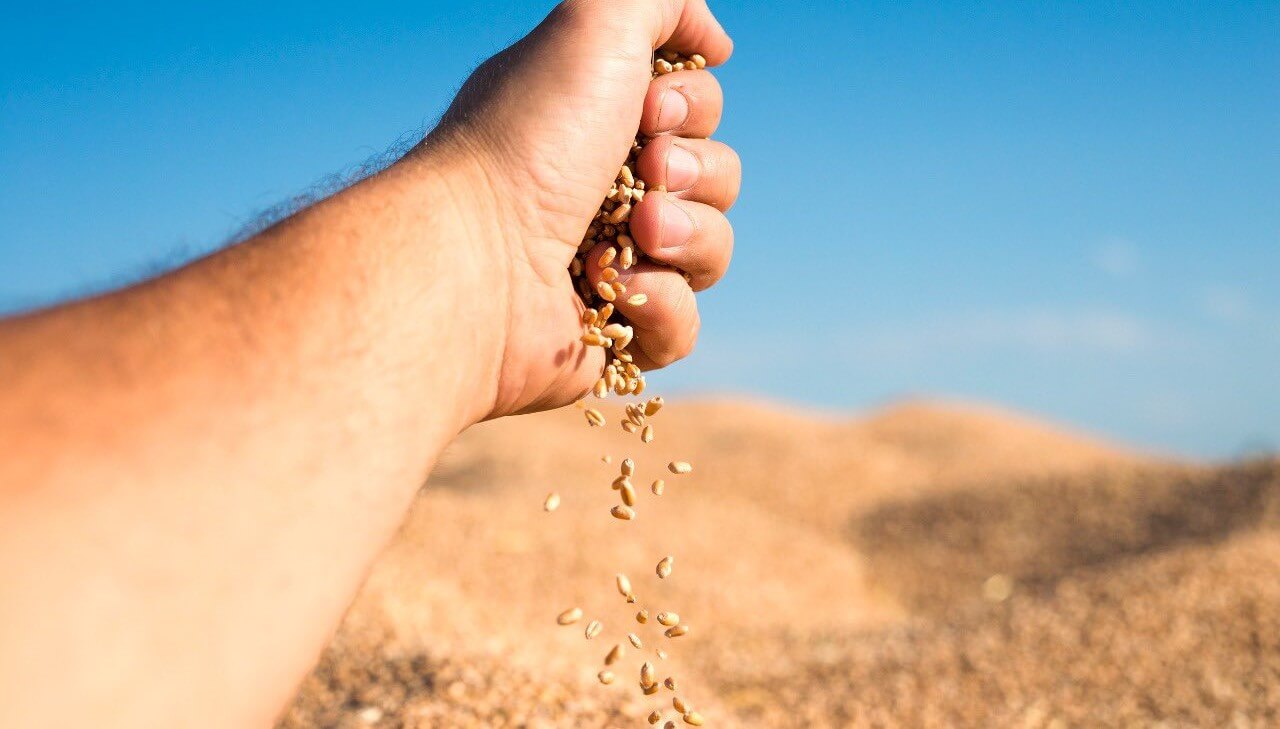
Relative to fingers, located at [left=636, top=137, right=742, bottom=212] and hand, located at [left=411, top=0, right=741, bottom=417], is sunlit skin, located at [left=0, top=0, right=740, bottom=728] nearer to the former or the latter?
hand, located at [left=411, top=0, right=741, bottom=417]

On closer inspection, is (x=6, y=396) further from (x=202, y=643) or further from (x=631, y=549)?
(x=631, y=549)

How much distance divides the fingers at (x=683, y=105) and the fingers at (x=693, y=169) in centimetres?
3

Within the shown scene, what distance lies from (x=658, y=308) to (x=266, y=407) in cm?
104

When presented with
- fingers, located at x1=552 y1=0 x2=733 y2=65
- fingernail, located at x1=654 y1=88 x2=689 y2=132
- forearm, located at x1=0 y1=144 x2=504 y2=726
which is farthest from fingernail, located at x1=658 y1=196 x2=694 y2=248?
forearm, located at x1=0 y1=144 x2=504 y2=726

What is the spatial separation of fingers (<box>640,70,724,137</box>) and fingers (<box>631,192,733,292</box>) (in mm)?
165

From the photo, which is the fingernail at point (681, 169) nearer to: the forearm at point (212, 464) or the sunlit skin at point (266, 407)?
the sunlit skin at point (266, 407)

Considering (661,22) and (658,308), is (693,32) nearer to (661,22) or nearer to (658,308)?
(661,22)

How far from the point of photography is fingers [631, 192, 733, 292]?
1.99 m

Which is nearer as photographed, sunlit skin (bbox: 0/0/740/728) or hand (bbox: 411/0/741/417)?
sunlit skin (bbox: 0/0/740/728)

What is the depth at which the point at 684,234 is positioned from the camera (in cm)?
204

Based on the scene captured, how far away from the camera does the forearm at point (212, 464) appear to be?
996mm

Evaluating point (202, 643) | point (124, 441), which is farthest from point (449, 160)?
point (202, 643)

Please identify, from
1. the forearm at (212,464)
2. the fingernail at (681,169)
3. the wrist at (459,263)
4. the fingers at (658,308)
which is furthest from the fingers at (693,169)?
the forearm at (212,464)

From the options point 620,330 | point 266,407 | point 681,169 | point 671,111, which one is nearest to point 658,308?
point 620,330
